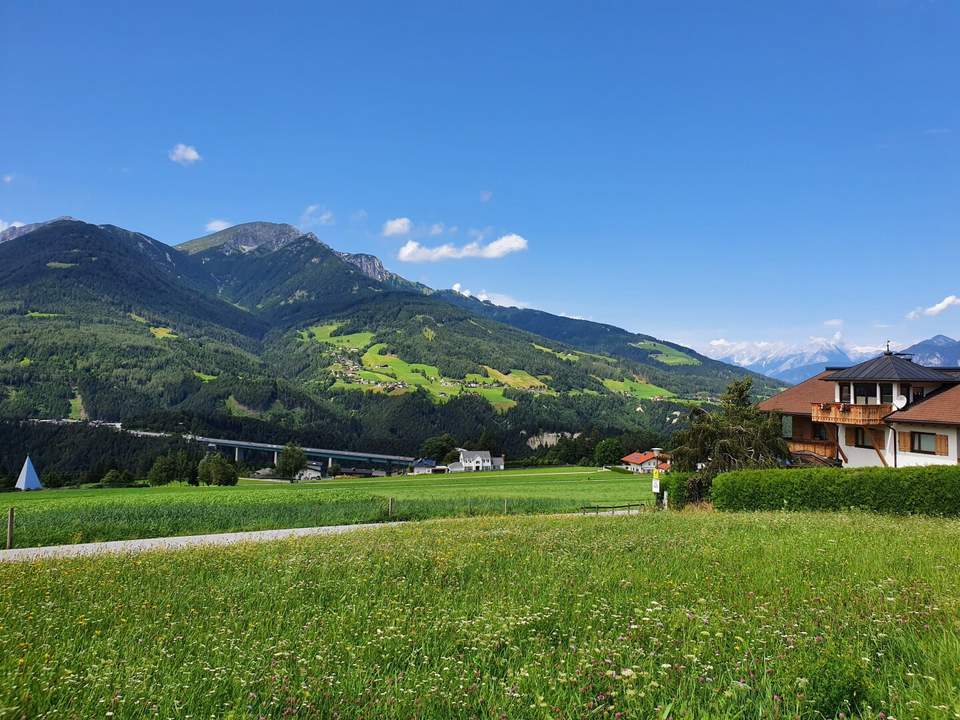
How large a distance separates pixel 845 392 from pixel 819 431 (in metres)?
4.08

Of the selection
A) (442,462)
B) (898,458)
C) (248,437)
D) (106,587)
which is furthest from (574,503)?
(248,437)

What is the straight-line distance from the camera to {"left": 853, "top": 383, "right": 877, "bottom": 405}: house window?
34.8 metres

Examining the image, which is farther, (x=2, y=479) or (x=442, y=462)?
(x=442, y=462)

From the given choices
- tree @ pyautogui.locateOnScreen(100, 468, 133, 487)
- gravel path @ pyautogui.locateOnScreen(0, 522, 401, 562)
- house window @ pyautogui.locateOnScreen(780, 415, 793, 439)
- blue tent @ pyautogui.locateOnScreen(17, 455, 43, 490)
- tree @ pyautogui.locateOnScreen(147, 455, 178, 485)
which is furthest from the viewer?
tree @ pyautogui.locateOnScreen(147, 455, 178, 485)

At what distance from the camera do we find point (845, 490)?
78.2ft

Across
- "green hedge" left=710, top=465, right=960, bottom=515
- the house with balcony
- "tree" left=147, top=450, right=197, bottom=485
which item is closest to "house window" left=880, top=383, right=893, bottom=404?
the house with balcony

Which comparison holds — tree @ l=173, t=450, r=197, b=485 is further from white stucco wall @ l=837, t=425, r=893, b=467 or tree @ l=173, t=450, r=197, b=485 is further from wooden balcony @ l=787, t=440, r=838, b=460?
white stucco wall @ l=837, t=425, r=893, b=467

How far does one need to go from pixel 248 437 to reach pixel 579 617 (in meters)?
209

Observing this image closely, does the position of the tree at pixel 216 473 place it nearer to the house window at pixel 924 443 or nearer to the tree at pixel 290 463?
the tree at pixel 290 463

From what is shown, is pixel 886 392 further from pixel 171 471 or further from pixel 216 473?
pixel 171 471

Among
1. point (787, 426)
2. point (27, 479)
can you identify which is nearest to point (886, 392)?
point (787, 426)

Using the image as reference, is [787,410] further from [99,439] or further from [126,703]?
[99,439]

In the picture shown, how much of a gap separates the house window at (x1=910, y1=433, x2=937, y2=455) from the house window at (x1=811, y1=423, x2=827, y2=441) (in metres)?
6.80

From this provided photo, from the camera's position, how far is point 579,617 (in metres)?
7.58
